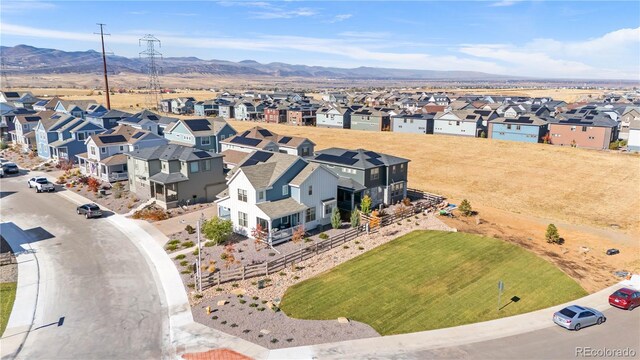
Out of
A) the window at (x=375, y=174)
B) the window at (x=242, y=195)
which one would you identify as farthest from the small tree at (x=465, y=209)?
the window at (x=242, y=195)

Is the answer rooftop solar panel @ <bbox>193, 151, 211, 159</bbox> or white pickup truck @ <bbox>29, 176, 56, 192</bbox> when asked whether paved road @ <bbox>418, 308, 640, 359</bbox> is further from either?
white pickup truck @ <bbox>29, 176, 56, 192</bbox>

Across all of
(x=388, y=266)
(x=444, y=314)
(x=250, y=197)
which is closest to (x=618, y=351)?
(x=444, y=314)

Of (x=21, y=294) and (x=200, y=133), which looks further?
(x=200, y=133)

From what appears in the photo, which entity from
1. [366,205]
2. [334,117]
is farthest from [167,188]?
[334,117]

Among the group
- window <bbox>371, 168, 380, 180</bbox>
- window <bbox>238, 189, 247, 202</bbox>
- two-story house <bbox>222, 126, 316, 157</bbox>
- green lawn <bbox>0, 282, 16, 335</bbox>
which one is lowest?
green lawn <bbox>0, 282, 16, 335</bbox>

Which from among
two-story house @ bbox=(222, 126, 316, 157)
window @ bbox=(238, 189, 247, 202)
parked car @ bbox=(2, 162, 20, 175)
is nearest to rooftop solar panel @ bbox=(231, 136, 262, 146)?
two-story house @ bbox=(222, 126, 316, 157)

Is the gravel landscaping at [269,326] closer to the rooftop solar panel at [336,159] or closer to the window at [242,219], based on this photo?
the window at [242,219]

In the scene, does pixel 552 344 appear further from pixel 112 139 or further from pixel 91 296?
pixel 112 139
